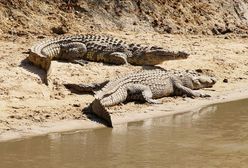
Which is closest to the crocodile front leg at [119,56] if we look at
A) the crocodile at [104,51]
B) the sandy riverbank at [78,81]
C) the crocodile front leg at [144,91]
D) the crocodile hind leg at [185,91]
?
the crocodile at [104,51]

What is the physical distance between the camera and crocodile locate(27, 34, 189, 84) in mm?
11766

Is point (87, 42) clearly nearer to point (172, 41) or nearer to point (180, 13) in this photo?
point (172, 41)

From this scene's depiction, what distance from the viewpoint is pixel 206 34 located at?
1512cm

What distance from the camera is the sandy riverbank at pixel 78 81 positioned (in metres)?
8.39

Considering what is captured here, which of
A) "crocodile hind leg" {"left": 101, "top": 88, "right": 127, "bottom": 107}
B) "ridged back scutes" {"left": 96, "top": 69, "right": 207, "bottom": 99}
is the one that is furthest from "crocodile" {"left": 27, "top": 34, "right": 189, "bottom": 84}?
"crocodile hind leg" {"left": 101, "top": 88, "right": 127, "bottom": 107}

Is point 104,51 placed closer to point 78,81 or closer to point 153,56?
point 153,56

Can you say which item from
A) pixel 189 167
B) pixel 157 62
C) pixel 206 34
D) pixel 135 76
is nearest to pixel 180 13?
pixel 206 34

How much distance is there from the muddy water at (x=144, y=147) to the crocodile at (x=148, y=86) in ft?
2.64

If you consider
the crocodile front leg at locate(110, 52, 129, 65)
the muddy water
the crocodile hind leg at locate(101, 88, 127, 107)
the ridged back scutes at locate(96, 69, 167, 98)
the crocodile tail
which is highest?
the crocodile front leg at locate(110, 52, 129, 65)

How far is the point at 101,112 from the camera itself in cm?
859

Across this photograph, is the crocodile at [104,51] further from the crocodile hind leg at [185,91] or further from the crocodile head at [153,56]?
the crocodile hind leg at [185,91]

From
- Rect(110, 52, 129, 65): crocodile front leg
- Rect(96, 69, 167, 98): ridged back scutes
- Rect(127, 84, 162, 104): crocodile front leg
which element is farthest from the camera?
Rect(110, 52, 129, 65): crocodile front leg

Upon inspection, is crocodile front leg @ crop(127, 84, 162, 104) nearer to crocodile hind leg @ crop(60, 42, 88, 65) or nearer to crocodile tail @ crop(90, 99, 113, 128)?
crocodile tail @ crop(90, 99, 113, 128)

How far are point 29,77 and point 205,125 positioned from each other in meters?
3.09
